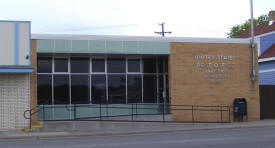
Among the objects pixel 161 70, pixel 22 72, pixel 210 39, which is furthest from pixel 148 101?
pixel 22 72

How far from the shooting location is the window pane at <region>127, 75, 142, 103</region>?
78.8ft

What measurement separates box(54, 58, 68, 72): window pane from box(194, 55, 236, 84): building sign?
7279mm

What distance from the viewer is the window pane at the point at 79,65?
23109mm

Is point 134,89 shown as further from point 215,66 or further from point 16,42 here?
point 16,42

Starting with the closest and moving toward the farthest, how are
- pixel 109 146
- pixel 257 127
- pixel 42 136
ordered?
pixel 109 146
pixel 42 136
pixel 257 127

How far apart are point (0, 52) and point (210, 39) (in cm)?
1158

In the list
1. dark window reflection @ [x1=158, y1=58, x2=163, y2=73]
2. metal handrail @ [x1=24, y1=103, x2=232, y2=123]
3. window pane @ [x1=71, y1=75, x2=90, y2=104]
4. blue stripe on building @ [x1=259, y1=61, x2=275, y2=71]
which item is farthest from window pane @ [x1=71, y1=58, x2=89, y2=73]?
blue stripe on building @ [x1=259, y1=61, x2=275, y2=71]

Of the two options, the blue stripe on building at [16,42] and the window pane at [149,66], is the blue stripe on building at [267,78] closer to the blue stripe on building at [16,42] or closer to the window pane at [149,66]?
the window pane at [149,66]

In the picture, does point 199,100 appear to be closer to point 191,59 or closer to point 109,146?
point 191,59

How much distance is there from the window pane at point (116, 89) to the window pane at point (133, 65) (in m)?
0.74

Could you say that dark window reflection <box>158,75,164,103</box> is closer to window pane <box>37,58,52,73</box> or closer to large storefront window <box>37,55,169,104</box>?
large storefront window <box>37,55,169,104</box>

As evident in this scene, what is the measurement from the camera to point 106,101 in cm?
2345

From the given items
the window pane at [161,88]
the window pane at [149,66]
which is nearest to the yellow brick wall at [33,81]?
the window pane at [149,66]

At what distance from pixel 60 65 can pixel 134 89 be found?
4.36 meters
